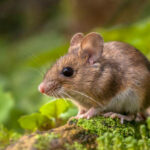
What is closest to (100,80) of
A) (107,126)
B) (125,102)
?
(125,102)

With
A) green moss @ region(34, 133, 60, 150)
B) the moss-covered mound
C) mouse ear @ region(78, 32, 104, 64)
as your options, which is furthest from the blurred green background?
green moss @ region(34, 133, 60, 150)

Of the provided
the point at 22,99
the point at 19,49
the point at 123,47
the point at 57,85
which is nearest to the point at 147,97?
the point at 123,47

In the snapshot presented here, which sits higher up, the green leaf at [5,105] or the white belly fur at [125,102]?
the green leaf at [5,105]

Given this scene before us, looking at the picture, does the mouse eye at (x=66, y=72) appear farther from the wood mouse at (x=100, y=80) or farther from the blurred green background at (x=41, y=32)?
the blurred green background at (x=41, y=32)

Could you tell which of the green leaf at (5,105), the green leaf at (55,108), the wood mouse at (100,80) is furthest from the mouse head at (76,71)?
the green leaf at (5,105)

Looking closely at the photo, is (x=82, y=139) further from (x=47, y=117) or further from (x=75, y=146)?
(x=47, y=117)
